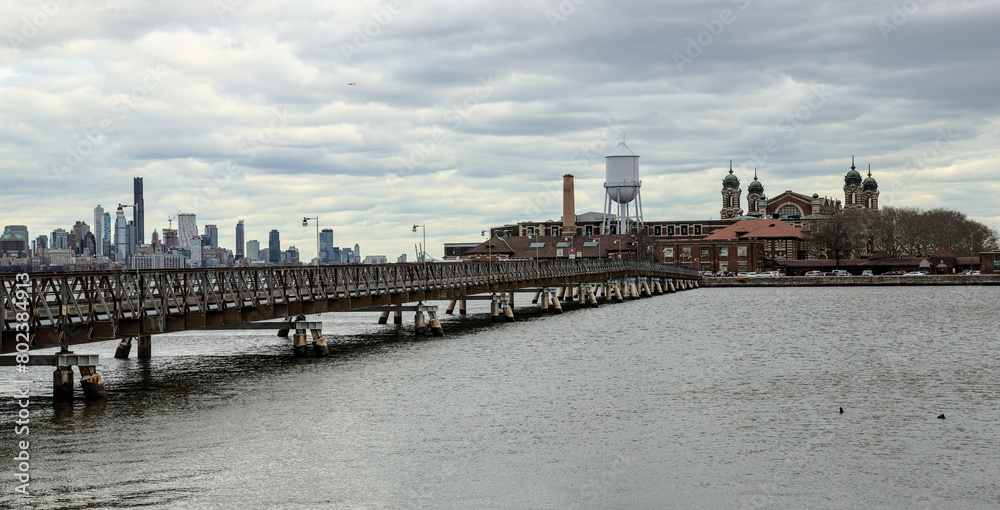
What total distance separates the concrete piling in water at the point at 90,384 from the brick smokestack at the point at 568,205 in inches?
5714

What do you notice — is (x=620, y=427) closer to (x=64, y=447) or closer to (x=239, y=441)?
(x=239, y=441)

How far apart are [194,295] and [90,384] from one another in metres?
6.72

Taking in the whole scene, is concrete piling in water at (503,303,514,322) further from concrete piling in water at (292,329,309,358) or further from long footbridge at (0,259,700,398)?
concrete piling in water at (292,329,309,358)

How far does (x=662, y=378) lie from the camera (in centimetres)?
3972

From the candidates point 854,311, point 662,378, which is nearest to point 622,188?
point 854,311

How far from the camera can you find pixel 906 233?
174 meters

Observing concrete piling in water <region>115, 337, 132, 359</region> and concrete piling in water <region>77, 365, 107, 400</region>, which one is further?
concrete piling in water <region>115, 337, 132, 359</region>

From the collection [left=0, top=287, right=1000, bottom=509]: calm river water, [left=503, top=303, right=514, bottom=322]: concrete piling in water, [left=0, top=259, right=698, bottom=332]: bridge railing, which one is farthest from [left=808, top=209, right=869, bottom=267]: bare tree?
[left=0, top=287, right=1000, bottom=509]: calm river water

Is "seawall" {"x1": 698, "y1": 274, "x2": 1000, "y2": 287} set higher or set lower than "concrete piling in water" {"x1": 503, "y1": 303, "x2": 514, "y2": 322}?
higher

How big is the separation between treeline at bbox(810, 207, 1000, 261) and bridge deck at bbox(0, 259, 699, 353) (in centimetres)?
11967

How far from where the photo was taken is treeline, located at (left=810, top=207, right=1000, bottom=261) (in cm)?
17262

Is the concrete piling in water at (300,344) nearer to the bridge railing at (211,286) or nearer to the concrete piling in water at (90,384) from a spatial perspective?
the bridge railing at (211,286)

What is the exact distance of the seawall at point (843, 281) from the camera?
505 ft

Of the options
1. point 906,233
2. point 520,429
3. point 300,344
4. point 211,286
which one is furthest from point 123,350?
point 906,233
